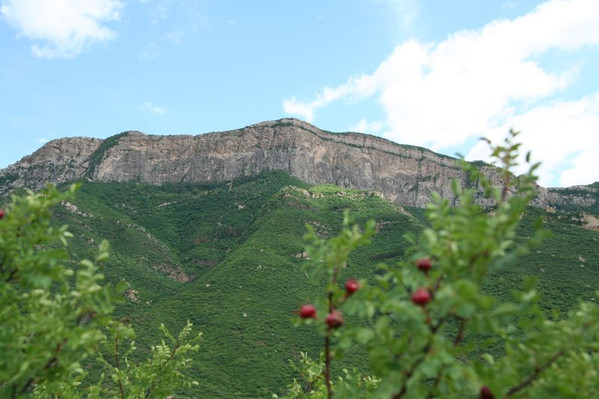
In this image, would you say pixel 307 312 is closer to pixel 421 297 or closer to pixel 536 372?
pixel 421 297

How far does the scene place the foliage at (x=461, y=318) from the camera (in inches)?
117

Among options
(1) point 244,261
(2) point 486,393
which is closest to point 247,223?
(1) point 244,261

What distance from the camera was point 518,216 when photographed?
322cm

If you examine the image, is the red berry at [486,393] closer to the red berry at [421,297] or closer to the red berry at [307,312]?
the red berry at [421,297]

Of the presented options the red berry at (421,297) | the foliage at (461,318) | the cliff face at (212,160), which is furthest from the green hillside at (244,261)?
the cliff face at (212,160)

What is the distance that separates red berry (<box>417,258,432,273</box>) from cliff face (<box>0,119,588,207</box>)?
14926 cm

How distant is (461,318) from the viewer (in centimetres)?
332

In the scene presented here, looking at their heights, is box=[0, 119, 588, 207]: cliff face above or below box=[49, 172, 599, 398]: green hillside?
above

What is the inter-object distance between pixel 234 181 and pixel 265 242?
79350 mm

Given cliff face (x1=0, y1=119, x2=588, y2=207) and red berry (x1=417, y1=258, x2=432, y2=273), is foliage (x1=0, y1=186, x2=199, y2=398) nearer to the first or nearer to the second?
red berry (x1=417, y1=258, x2=432, y2=273)

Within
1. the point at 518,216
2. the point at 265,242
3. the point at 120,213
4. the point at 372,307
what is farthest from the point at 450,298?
the point at 120,213

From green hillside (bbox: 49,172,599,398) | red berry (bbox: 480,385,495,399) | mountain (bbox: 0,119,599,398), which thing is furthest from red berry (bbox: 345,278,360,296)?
green hillside (bbox: 49,172,599,398)

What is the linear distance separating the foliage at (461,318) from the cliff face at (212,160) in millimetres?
149193

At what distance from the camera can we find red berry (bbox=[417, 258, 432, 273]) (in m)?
3.51
